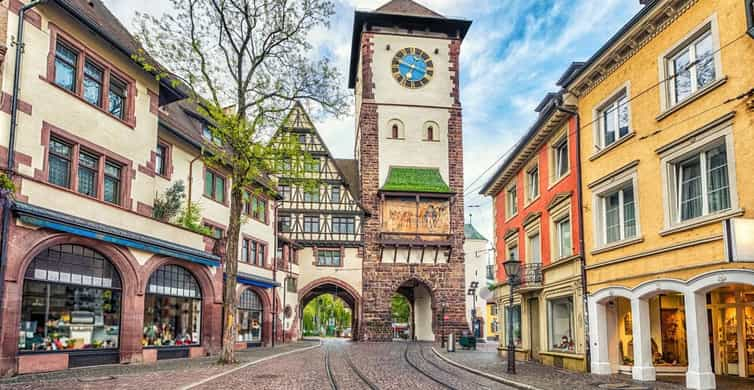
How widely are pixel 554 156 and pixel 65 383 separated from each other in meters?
15.1

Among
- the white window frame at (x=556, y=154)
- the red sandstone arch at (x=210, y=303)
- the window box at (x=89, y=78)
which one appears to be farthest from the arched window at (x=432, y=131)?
the window box at (x=89, y=78)

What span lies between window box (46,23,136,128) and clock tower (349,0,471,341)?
1117 inches

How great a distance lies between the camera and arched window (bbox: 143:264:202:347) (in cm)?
2169

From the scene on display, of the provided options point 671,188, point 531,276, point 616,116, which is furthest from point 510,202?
point 671,188

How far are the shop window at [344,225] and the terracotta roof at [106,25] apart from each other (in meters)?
24.8

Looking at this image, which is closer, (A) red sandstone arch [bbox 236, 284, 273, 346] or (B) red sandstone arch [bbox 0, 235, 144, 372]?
(B) red sandstone arch [bbox 0, 235, 144, 372]

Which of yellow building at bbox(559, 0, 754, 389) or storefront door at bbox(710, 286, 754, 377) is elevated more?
yellow building at bbox(559, 0, 754, 389)

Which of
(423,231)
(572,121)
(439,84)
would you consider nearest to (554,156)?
(572,121)

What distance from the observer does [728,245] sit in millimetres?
10258

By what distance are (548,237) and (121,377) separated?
13165mm

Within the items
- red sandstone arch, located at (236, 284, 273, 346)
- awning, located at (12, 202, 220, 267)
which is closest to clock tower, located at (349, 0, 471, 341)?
red sandstone arch, located at (236, 284, 273, 346)

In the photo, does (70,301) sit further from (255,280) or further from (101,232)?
(255,280)

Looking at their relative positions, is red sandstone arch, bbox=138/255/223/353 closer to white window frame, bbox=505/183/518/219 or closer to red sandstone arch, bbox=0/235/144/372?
red sandstone arch, bbox=0/235/144/372

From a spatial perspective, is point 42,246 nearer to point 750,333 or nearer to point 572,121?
point 572,121
